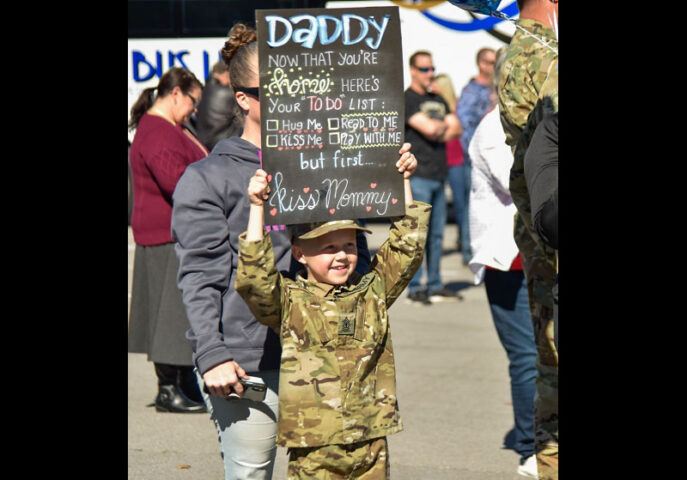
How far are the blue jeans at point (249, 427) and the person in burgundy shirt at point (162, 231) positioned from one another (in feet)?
9.26

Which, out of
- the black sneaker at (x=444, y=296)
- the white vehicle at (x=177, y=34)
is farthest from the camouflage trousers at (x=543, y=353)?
the black sneaker at (x=444, y=296)

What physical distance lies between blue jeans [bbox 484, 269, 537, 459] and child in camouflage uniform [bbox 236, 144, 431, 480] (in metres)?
2.09

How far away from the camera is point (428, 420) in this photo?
7.04 metres

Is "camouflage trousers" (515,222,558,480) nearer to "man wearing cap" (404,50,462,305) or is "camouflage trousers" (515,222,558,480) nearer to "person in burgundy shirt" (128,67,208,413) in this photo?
"person in burgundy shirt" (128,67,208,413)

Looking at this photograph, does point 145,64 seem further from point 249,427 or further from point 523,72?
point 249,427

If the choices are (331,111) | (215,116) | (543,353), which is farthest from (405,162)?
(215,116)

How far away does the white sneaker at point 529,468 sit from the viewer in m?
5.77

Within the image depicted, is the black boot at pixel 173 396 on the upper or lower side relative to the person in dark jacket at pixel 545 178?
lower

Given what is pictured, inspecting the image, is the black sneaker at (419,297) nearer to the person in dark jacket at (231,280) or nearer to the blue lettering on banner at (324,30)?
the person in dark jacket at (231,280)

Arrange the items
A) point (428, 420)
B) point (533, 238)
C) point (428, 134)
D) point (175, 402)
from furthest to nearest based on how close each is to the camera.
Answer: point (428, 134), point (175, 402), point (428, 420), point (533, 238)

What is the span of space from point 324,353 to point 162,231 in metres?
3.49
